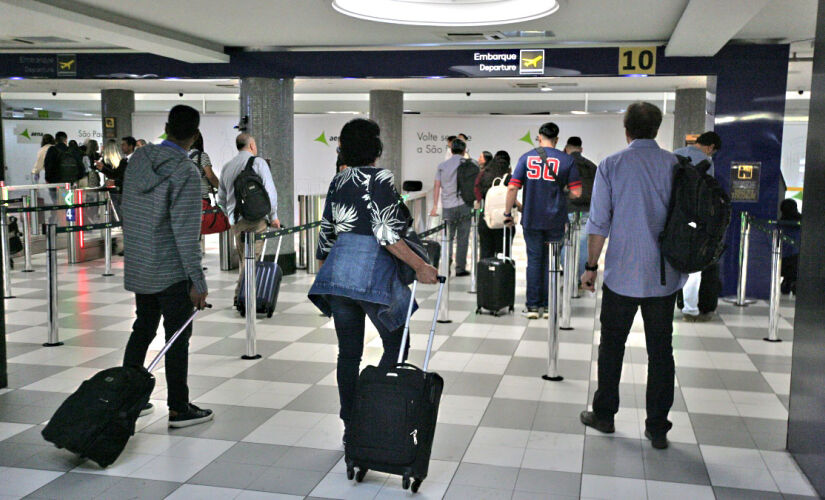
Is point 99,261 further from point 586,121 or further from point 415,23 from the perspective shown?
point 586,121

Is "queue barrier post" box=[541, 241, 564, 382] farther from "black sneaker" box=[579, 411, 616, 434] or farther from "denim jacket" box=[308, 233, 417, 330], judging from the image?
"denim jacket" box=[308, 233, 417, 330]

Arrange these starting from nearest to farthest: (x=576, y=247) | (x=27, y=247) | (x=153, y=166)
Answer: (x=153, y=166)
(x=576, y=247)
(x=27, y=247)

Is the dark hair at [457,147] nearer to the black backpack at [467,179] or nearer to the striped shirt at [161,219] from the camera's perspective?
the black backpack at [467,179]

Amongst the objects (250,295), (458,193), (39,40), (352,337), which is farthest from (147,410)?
(39,40)

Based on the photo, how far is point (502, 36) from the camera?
9656mm

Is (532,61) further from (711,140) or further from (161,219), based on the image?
(161,219)

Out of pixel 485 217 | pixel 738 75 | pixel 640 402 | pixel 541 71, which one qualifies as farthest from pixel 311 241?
pixel 640 402

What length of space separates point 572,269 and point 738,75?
3012 mm

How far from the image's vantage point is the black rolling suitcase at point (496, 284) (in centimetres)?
830

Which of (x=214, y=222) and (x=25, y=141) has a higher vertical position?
(x=25, y=141)

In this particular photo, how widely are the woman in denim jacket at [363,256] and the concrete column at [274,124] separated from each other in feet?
23.0

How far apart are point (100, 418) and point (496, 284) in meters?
4.84

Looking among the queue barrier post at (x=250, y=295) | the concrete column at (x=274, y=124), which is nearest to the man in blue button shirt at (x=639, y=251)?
the queue barrier post at (x=250, y=295)

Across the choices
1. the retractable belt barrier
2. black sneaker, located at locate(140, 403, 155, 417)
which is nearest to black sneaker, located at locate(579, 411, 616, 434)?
black sneaker, located at locate(140, 403, 155, 417)
